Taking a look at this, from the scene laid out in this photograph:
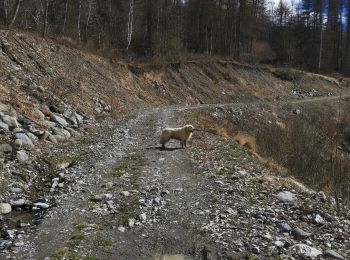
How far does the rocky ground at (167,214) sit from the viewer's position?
6.49 metres

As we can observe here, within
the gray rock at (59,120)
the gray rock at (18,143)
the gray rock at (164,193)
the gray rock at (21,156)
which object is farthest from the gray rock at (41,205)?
the gray rock at (59,120)

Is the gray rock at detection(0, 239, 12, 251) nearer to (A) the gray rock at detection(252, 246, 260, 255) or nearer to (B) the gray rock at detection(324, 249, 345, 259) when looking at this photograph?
(A) the gray rock at detection(252, 246, 260, 255)

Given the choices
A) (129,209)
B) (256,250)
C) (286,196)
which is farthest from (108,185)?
(256,250)

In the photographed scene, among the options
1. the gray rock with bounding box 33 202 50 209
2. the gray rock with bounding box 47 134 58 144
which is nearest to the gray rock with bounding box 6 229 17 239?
the gray rock with bounding box 33 202 50 209

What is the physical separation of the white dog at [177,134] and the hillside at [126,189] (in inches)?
16.0

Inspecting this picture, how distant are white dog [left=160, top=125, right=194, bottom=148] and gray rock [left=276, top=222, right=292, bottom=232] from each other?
7409 millimetres

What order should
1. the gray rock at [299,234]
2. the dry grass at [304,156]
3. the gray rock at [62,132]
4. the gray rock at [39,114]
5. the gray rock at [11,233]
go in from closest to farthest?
the gray rock at [11,233] < the gray rock at [299,234] < the dry grass at [304,156] < the gray rock at [62,132] < the gray rock at [39,114]

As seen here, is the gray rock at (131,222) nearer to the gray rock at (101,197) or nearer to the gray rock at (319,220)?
the gray rock at (101,197)

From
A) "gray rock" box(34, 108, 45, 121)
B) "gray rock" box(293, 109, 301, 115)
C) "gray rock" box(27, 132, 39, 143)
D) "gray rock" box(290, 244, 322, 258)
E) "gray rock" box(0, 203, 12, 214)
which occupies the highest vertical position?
"gray rock" box(34, 108, 45, 121)

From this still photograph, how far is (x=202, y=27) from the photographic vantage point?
2415 inches

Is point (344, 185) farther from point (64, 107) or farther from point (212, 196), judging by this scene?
point (64, 107)

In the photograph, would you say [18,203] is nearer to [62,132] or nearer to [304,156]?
[62,132]

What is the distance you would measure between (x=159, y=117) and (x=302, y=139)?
27.0ft

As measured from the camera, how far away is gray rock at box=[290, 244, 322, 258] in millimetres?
6340
